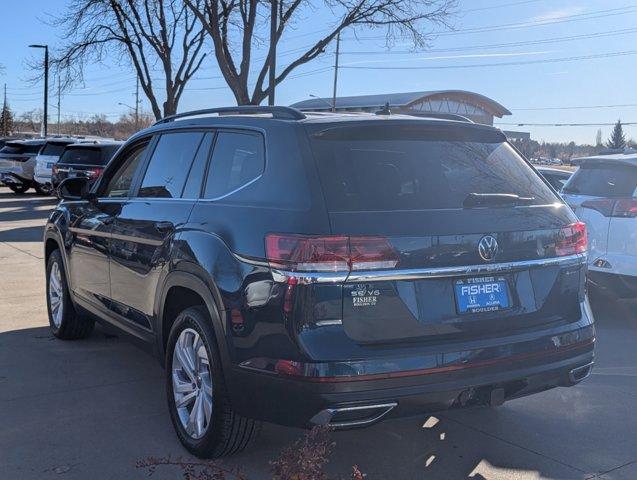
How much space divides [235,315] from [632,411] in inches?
115

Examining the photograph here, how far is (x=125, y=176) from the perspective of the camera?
535cm

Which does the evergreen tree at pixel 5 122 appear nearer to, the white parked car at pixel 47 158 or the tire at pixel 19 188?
the tire at pixel 19 188

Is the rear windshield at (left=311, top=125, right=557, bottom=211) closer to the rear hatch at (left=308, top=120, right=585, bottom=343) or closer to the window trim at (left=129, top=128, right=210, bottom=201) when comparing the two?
the rear hatch at (left=308, top=120, right=585, bottom=343)

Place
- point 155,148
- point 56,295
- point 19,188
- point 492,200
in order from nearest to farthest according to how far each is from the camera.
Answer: point 492,200 → point 155,148 → point 56,295 → point 19,188

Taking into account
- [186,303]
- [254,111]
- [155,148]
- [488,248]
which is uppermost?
[254,111]

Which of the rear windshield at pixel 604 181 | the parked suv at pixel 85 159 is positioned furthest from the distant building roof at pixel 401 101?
the rear windshield at pixel 604 181

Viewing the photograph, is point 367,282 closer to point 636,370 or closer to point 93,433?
point 93,433

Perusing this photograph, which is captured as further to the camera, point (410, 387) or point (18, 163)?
point (18, 163)

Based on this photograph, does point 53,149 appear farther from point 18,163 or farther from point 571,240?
point 571,240

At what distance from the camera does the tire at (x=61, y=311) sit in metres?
6.24

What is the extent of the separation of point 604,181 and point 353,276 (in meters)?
5.07

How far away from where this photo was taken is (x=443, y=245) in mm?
3332

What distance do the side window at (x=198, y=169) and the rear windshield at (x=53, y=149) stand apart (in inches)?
812

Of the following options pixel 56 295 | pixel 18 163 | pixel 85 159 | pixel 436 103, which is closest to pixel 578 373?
pixel 56 295
